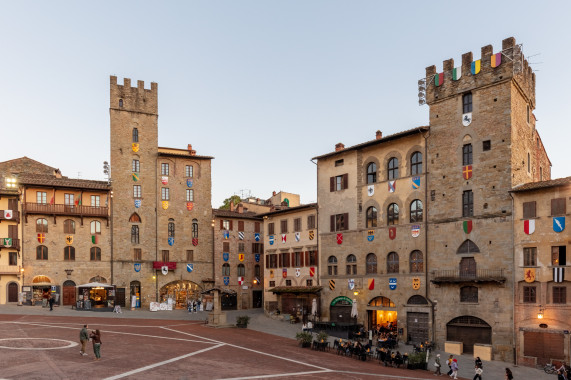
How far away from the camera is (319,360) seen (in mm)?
30484

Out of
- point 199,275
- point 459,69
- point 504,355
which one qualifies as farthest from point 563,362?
point 199,275

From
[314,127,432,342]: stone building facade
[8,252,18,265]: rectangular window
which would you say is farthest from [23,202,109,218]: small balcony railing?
[314,127,432,342]: stone building facade

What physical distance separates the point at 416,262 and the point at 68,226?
38.3 m

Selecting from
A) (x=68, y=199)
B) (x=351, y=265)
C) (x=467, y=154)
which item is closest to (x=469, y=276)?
(x=467, y=154)

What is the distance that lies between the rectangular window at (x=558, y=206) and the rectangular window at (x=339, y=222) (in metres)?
17.8

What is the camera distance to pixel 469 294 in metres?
37.5

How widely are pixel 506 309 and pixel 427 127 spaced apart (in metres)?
15.4

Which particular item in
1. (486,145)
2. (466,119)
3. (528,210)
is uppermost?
(466,119)

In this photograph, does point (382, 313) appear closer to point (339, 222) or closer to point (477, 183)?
point (339, 222)

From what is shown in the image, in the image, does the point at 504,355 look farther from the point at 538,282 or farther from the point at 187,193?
the point at 187,193

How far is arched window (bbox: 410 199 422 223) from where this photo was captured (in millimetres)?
41375

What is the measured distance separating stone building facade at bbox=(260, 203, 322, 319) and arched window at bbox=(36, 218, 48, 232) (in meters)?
24.2

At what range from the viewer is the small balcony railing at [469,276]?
1401 inches

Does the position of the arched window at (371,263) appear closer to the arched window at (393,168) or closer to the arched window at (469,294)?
the arched window at (393,168)
